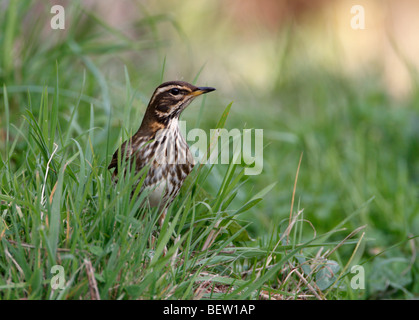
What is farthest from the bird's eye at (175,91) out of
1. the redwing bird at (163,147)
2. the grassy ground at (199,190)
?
the grassy ground at (199,190)

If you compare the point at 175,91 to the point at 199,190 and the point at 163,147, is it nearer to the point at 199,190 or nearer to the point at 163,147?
the point at 163,147

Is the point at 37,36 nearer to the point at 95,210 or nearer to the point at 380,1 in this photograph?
the point at 95,210

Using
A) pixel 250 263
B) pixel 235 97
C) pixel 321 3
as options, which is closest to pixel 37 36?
pixel 235 97

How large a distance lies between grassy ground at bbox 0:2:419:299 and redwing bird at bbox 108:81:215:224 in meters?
0.10

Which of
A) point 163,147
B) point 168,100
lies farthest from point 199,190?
point 168,100

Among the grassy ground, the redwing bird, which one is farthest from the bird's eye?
the grassy ground

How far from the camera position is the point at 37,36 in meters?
5.87

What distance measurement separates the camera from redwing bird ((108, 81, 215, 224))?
356 cm

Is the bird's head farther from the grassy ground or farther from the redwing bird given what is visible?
the grassy ground

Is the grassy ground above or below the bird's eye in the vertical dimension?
below

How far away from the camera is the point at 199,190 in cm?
360

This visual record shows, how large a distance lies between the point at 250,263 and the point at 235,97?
14.3 feet

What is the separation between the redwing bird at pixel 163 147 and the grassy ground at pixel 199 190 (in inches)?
3.8

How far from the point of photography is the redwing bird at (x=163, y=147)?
3557 mm
